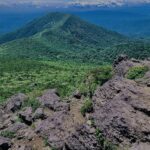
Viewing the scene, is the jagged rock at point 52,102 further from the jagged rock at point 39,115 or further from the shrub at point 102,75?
the shrub at point 102,75

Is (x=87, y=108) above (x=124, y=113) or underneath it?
underneath

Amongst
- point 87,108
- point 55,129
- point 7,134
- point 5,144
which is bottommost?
point 7,134

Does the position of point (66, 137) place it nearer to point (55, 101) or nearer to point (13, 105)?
point (55, 101)

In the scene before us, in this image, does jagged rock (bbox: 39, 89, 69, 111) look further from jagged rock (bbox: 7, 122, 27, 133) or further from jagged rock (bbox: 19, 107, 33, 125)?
jagged rock (bbox: 7, 122, 27, 133)

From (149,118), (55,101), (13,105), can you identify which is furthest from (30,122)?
(149,118)

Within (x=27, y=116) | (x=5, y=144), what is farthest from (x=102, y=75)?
(x=5, y=144)

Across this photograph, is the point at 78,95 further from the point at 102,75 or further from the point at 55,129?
the point at 55,129

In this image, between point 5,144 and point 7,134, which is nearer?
point 5,144

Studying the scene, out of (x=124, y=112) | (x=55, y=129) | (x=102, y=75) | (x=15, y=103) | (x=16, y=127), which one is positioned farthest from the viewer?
(x=15, y=103)
